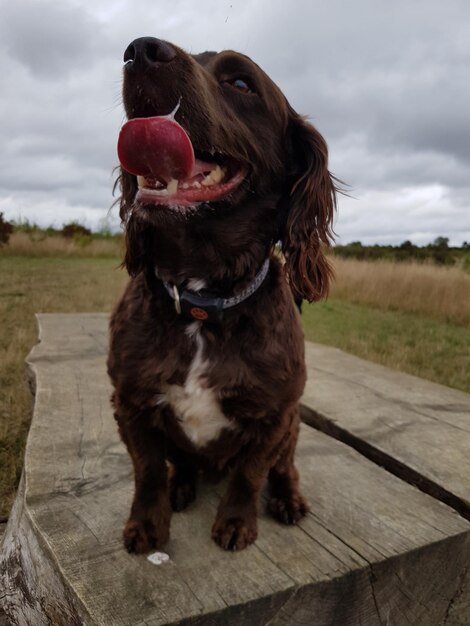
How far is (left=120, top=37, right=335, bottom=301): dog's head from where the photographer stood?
5.07ft

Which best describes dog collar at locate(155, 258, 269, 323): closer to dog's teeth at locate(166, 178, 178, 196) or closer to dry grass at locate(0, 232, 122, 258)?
dog's teeth at locate(166, 178, 178, 196)

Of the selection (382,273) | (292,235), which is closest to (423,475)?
(292,235)

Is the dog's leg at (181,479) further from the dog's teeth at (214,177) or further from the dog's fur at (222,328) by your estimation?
the dog's teeth at (214,177)

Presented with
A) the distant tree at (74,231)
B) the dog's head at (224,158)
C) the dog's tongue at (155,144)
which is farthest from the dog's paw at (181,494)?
the distant tree at (74,231)

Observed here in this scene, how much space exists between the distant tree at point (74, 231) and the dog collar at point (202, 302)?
16310 millimetres

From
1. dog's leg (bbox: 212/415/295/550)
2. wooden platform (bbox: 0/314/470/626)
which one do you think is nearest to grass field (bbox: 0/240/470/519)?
wooden platform (bbox: 0/314/470/626)

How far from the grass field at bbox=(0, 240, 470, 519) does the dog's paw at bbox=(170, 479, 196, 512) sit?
1.11 m

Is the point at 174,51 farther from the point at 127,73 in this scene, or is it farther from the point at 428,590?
the point at 428,590

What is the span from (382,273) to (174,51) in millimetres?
7791

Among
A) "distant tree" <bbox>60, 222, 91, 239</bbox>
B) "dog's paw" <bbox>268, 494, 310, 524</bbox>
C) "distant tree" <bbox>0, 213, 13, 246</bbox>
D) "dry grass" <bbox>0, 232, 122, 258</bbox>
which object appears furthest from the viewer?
"distant tree" <bbox>60, 222, 91, 239</bbox>

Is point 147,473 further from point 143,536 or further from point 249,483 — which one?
point 249,483

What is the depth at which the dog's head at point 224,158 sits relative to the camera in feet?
5.07

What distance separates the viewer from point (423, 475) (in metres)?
2.19

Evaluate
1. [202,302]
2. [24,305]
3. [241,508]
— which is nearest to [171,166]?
[202,302]
